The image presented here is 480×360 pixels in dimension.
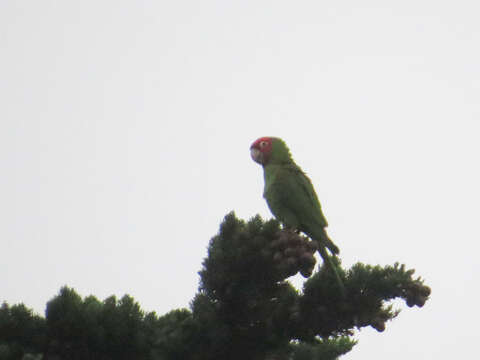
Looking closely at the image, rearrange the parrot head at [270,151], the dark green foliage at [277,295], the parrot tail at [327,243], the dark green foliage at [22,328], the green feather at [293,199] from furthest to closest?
1. the parrot head at [270,151]
2. the green feather at [293,199]
3. the parrot tail at [327,243]
4. the dark green foliage at [277,295]
5. the dark green foliage at [22,328]

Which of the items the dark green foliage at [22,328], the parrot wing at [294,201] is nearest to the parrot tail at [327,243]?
the parrot wing at [294,201]

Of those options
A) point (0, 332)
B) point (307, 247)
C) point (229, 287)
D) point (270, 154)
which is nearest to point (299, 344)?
point (229, 287)

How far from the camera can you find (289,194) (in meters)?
6.36

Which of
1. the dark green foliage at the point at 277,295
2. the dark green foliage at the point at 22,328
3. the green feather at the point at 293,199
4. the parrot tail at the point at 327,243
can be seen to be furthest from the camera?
the green feather at the point at 293,199

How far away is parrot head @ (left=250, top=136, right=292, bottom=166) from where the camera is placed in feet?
23.1

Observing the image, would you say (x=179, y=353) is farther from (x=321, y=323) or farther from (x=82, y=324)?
(x=321, y=323)

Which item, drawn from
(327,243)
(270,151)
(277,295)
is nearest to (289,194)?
(270,151)

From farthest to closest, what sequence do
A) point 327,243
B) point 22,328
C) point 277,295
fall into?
point 327,243 < point 277,295 < point 22,328

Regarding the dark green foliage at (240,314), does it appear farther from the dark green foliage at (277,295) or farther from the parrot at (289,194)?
the parrot at (289,194)

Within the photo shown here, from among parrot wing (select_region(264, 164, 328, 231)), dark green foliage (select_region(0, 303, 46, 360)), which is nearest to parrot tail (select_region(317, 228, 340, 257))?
parrot wing (select_region(264, 164, 328, 231))

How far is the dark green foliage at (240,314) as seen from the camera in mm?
2742

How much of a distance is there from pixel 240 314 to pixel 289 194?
10.9ft

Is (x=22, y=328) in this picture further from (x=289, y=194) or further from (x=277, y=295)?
(x=289, y=194)

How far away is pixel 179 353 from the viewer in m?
2.94
